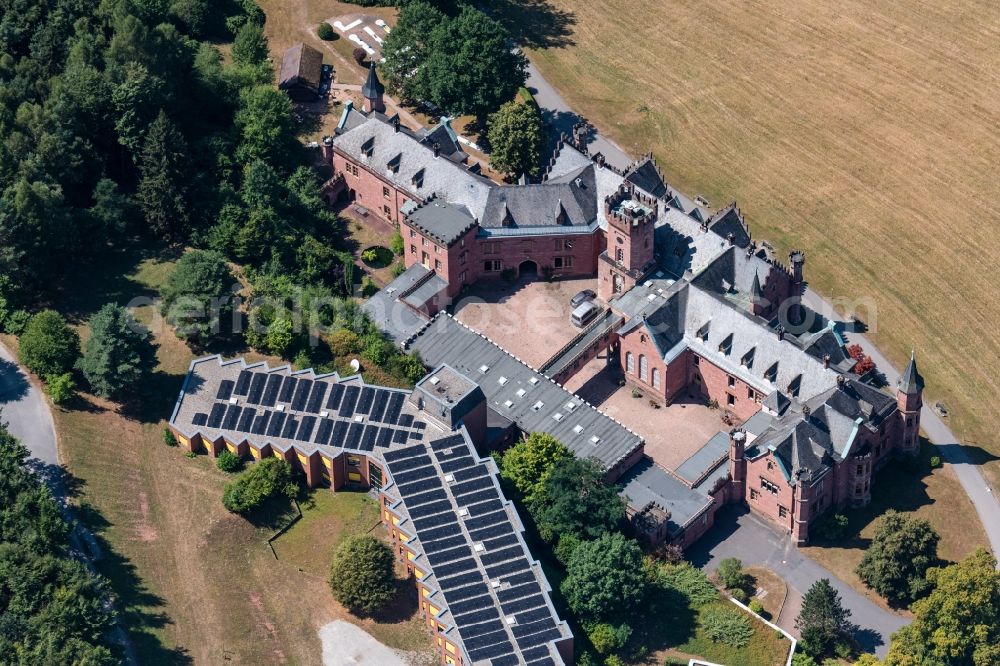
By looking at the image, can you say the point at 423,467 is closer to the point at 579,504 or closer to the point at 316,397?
the point at 316,397

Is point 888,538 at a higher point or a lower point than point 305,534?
higher

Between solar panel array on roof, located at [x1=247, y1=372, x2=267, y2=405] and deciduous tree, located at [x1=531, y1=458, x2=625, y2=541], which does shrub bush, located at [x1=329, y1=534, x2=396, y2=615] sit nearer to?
deciduous tree, located at [x1=531, y1=458, x2=625, y2=541]

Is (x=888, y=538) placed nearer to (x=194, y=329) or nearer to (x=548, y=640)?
(x=548, y=640)

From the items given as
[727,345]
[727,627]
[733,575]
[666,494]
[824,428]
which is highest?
[727,345]

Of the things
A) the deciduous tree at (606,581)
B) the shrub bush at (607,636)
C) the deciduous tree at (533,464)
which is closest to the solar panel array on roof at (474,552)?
the deciduous tree at (533,464)

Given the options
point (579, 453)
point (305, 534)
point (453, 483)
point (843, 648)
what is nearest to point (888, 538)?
point (843, 648)

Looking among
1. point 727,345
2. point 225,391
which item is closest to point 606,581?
point 727,345
